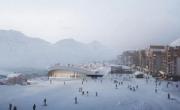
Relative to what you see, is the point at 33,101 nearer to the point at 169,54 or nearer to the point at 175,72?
the point at 175,72

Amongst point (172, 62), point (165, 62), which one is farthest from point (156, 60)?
point (172, 62)

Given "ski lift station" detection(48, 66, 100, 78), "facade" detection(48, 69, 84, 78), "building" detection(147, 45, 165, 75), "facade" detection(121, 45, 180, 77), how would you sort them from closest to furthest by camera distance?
"facade" detection(121, 45, 180, 77) → "ski lift station" detection(48, 66, 100, 78) → "facade" detection(48, 69, 84, 78) → "building" detection(147, 45, 165, 75)

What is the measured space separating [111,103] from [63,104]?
29.7 ft

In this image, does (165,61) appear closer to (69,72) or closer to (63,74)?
(69,72)

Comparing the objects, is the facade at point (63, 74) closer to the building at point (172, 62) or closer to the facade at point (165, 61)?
the facade at point (165, 61)

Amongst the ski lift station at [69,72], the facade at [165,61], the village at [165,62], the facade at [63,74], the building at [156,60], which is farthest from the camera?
the building at [156,60]

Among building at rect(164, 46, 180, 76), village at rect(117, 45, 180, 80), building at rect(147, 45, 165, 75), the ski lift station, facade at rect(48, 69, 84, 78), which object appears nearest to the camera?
village at rect(117, 45, 180, 80)

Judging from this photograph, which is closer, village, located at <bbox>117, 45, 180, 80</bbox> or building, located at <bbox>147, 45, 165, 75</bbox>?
village, located at <bbox>117, 45, 180, 80</bbox>

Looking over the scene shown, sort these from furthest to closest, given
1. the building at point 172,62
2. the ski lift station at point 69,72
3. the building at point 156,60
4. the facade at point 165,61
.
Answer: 1. the building at point 156,60
2. the ski lift station at point 69,72
3. the facade at point 165,61
4. the building at point 172,62

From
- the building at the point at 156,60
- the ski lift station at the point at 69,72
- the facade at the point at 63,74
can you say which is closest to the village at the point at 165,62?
the building at the point at 156,60

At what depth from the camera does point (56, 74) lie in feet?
470

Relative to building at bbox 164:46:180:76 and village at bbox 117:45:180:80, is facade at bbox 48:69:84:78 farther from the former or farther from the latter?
building at bbox 164:46:180:76

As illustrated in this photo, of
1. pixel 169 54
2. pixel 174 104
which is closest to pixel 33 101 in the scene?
pixel 174 104

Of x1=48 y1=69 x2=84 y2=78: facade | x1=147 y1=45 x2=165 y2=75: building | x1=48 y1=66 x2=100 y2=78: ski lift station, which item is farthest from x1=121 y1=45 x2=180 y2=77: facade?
x1=48 y1=69 x2=84 y2=78: facade
